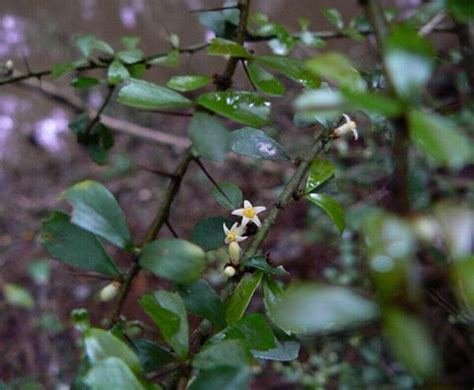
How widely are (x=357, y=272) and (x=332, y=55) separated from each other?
1.16m

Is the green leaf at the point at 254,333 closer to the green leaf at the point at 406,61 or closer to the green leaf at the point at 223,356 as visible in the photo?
the green leaf at the point at 223,356

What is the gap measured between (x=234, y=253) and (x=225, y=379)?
0.51ft

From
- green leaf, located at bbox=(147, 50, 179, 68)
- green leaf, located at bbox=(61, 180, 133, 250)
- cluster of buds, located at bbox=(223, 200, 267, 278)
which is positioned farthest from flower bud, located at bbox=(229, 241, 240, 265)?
green leaf, located at bbox=(147, 50, 179, 68)

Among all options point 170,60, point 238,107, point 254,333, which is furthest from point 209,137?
point 170,60

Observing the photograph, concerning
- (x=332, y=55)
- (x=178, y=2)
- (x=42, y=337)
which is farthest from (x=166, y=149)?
(x=332, y=55)

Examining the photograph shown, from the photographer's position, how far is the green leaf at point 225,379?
1.08 ft

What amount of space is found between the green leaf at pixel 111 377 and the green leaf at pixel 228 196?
19 centimetres

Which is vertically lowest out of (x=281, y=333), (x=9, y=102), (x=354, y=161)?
(x=9, y=102)

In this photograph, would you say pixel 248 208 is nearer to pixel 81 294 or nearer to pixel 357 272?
pixel 357 272

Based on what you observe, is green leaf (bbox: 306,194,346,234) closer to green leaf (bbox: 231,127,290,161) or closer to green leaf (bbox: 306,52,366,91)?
green leaf (bbox: 231,127,290,161)

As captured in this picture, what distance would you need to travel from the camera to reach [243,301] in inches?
18.1

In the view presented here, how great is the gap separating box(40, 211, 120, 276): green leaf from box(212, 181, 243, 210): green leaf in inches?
4.3

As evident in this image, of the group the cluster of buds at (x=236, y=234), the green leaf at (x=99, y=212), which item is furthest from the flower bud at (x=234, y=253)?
the green leaf at (x=99, y=212)

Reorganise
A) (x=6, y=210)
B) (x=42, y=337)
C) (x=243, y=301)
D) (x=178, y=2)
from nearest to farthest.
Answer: (x=243, y=301), (x=42, y=337), (x=6, y=210), (x=178, y=2)
